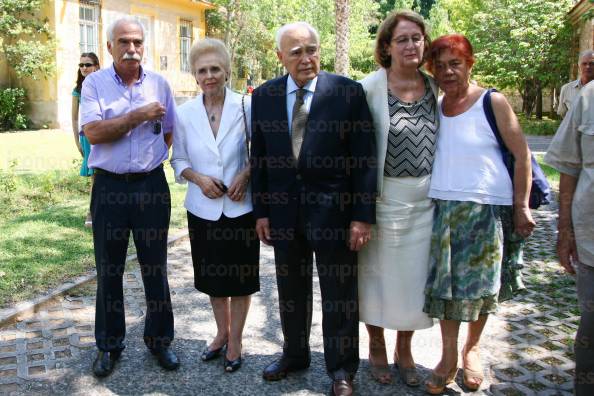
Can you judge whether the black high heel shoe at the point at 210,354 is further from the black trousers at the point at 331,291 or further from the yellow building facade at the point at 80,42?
the yellow building facade at the point at 80,42

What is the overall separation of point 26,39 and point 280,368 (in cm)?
1814

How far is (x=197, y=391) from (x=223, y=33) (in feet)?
90.7

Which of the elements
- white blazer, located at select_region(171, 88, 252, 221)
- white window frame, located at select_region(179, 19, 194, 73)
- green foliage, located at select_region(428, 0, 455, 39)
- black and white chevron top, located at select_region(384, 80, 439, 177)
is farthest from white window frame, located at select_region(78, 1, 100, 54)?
green foliage, located at select_region(428, 0, 455, 39)

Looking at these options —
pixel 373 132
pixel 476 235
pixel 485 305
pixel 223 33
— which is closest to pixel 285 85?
pixel 373 132

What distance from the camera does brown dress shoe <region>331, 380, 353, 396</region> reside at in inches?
137

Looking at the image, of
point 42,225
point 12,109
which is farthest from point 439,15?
point 42,225

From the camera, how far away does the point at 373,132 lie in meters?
3.41

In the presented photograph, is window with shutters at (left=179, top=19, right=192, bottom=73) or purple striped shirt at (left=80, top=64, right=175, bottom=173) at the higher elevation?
window with shutters at (left=179, top=19, right=192, bottom=73)

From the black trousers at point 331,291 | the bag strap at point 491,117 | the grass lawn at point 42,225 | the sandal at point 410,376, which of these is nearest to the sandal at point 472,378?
the sandal at point 410,376

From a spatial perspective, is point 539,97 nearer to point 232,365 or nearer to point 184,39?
point 184,39

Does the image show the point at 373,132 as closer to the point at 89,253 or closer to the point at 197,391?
the point at 197,391

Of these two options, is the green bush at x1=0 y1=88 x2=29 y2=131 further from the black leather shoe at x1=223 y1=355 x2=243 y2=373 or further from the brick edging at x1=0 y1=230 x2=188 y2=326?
the black leather shoe at x1=223 y1=355 x2=243 y2=373

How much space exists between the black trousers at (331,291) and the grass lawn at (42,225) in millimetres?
2545

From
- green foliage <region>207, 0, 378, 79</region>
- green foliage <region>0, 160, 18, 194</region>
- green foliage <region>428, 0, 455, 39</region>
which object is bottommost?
green foliage <region>0, 160, 18, 194</region>
